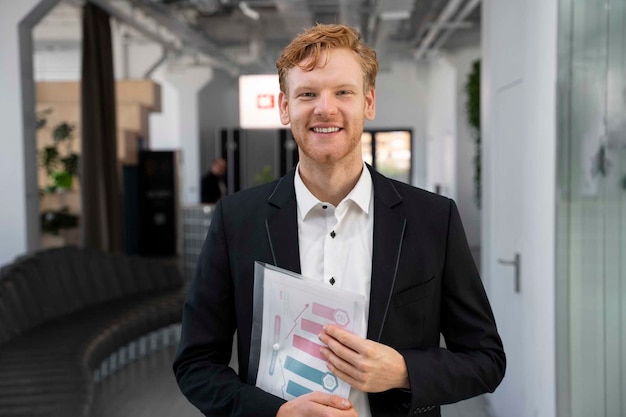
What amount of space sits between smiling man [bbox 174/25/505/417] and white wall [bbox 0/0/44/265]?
5630 mm

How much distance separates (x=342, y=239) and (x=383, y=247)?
0.08m

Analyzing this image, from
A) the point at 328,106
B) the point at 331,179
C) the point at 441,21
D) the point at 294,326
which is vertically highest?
the point at 441,21

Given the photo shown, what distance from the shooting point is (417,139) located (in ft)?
60.1

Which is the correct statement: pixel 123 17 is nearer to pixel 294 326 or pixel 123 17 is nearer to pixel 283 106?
pixel 283 106

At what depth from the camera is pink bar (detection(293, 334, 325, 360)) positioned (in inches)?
53.9

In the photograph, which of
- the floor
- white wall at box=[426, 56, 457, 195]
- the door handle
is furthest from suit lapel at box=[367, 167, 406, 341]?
white wall at box=[426, 56, 457, 195]

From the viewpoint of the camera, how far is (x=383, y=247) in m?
1.44

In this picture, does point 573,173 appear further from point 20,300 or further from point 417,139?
point 417,139

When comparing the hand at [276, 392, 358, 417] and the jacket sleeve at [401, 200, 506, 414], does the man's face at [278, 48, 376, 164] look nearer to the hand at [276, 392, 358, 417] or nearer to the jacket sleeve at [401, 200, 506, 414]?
the jacket sleeve at [401, 200, 506, 414]

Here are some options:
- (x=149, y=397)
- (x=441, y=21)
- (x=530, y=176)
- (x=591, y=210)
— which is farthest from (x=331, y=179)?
(x=441, y=21)

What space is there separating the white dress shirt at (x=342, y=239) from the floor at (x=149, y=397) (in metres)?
3.53

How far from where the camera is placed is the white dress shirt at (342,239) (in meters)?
1.44

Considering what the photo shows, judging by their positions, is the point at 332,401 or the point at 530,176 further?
the point at 530,176

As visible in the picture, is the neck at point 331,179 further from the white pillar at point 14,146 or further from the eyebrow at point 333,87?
the white pillar at point 14,146
